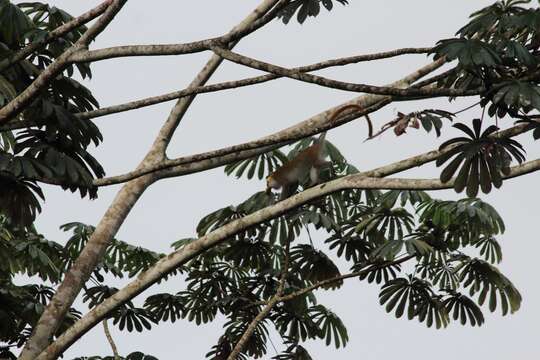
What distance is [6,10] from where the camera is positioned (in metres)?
6.00

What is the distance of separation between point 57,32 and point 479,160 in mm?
2680

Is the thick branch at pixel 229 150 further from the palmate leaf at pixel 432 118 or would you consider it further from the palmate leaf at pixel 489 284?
the palmate leaf at pixel 489 284

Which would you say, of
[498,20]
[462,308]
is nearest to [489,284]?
[462,308]

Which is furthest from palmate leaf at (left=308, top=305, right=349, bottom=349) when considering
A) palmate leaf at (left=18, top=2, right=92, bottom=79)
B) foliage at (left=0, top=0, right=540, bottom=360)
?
palmate leaf at (left=18, top=2, right=92, bottom=79)

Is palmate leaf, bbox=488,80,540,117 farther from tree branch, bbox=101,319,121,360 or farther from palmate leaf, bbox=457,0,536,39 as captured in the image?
tree branch, bbox=101,319,121,360

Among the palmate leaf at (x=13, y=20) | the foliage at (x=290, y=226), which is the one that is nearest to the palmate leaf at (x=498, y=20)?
the foliage at (x=290, y=226)

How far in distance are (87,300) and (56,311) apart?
81.5 inches

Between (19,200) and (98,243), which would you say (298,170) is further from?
(19,200)

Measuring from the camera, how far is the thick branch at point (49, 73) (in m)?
5.57

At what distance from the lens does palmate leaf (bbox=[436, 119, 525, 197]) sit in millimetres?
4938

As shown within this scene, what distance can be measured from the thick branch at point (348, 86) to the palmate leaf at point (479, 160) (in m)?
0.24

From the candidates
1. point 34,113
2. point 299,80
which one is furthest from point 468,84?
point 34,113

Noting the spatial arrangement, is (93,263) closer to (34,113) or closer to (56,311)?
(56,311)

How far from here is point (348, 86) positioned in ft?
16.6
